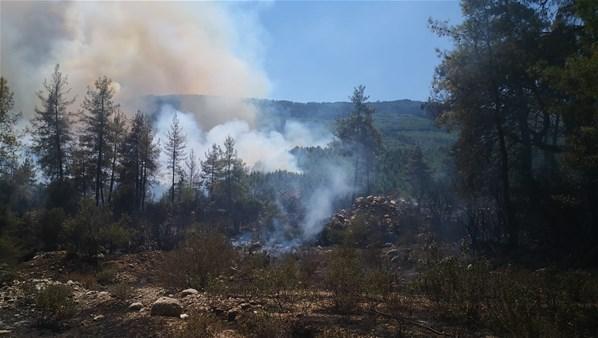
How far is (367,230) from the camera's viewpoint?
24.1 meters

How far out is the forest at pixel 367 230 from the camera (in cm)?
827

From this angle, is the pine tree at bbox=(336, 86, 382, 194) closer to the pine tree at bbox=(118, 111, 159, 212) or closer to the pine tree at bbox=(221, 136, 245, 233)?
the pine tree at bbox=(221, 136, 245, 233)

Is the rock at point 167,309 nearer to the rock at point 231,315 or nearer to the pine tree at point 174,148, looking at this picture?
the rock at point 231,315

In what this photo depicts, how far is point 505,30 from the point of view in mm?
18469

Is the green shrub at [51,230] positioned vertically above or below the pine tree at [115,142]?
below

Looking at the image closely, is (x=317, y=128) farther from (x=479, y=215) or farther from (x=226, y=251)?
(x=226, y=251)

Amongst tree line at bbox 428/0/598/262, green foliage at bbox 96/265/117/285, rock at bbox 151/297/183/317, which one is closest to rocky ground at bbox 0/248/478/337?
rock at bbox 151/297/183/317

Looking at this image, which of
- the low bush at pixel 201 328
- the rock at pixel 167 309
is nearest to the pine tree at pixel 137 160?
the rock at pixel 167 309

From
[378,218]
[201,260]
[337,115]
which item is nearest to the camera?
[201,260]

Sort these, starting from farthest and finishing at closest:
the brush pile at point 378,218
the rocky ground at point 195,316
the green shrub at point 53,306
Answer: the brush pile at point 378,218
the green shrub at point 53,306
the rocky ground at point 195,316

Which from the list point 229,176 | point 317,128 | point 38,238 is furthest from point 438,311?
point 317,128

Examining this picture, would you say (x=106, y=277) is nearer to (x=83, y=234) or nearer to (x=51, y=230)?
(x=83, y=234)

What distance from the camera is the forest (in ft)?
27.1

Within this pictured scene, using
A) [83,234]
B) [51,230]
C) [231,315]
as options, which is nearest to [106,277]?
[83,234]
